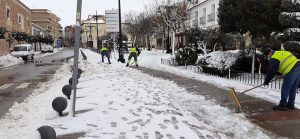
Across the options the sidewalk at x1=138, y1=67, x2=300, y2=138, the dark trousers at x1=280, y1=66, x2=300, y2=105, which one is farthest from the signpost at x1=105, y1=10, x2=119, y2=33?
the dark trousers at x1=280, y1=66, x2=300, y2=105

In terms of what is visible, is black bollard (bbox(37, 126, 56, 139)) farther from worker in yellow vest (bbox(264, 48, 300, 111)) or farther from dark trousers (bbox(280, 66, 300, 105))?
dark trousers (bbox(280, 66, 300, 105))

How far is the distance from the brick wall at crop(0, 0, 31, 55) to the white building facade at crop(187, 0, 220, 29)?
23551mm

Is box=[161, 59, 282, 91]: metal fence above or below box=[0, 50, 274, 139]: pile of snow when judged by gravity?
above

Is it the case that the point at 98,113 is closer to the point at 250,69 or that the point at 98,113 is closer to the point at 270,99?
the point at 270,99

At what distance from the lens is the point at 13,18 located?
4844 centimetres

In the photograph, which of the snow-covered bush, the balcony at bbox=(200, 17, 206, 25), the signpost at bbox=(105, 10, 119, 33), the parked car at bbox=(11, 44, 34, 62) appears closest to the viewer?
the snow-covered bush

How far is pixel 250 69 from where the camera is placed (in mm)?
14586

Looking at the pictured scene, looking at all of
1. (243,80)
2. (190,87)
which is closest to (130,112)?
(190,87)

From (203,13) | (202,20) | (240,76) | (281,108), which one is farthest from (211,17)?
(281,108)

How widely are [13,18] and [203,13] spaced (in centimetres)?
3005

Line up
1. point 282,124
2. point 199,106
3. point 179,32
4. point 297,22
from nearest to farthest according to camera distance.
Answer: point 282,124
point 199,106
point 297,22
point 179,32

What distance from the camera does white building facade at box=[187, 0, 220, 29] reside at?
29163 millimetres

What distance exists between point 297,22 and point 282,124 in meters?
5.80

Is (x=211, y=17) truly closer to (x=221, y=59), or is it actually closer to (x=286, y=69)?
(x=221, y=59)
